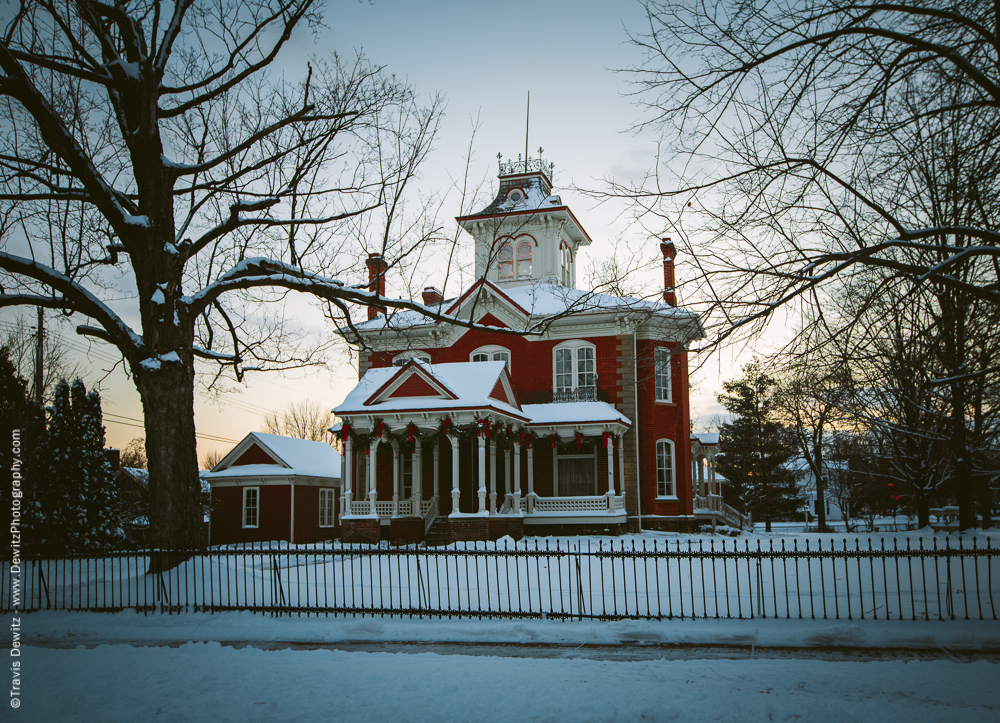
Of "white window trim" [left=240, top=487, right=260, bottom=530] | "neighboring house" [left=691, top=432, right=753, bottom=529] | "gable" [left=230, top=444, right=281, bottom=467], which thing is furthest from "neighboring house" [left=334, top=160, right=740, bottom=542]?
"gable" [left=230, top=444, right=281, bottom=467]

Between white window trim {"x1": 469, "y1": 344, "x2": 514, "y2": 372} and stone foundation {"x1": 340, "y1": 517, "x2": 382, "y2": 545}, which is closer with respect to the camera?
stone foundation {"x1": 340, "y1": 517, "x2": 382, "y2": 545}

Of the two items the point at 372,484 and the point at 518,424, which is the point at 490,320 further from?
the point at 372,484

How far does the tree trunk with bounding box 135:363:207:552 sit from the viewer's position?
42.1 feet

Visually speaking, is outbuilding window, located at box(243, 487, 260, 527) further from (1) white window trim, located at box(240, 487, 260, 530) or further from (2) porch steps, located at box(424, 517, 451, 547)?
(2) porch steps, located at box(424, 517, 451, 547)

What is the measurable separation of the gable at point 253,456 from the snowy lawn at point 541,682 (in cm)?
2672

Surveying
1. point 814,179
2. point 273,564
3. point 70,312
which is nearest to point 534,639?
point 273,564

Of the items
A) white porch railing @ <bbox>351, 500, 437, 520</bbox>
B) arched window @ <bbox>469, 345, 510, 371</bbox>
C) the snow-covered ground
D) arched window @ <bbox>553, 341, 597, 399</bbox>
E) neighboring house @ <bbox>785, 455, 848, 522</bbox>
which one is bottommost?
neighboring house @ <bbox>785, 455, 848, 522</bbox>

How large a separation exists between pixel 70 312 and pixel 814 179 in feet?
41.3

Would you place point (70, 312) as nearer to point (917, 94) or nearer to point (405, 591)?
point (405, 591)

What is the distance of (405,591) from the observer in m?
13.7

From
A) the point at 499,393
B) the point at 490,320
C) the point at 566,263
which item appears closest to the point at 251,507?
the point at 490,320

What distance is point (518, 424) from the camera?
25156 millimetres

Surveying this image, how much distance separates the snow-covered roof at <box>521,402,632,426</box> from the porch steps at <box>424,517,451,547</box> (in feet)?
15.0

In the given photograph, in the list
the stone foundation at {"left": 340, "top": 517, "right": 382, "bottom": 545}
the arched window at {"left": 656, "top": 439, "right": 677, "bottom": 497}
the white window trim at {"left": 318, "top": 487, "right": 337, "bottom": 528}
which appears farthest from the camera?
the white window trim at {"left": 318, "top": 487, "right": 337, "bottom": 528}
